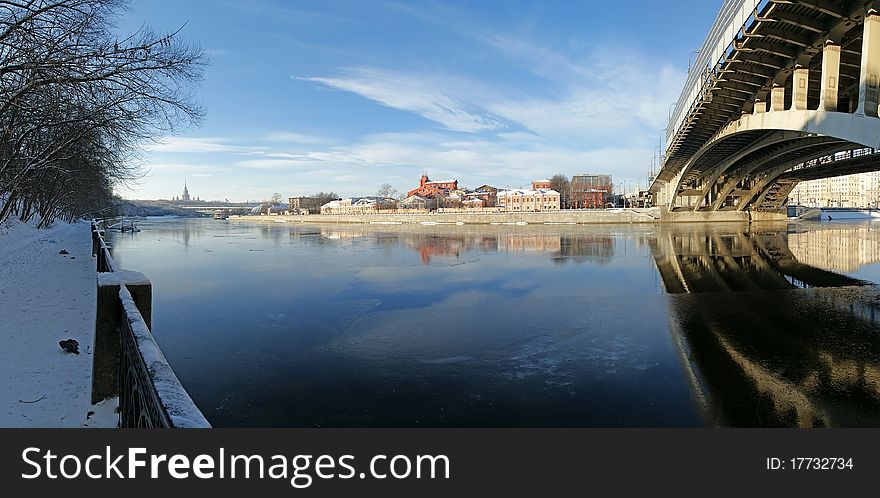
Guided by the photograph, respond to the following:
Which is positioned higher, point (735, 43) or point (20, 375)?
point (735, 43)

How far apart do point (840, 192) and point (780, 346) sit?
634 feet

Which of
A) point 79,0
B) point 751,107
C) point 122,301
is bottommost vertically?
point 122,301

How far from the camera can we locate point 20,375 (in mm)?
6520

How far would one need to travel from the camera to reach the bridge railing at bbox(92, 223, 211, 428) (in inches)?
110

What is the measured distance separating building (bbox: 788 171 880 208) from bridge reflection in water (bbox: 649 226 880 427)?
166521 millimetres

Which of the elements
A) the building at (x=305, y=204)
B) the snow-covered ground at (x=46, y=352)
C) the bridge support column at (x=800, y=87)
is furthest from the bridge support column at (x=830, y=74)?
the building at (x=305, y=204)

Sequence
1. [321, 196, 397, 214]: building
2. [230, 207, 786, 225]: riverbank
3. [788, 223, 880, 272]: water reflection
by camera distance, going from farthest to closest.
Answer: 1. [321, 196, 397, 214]: building
2. [230, 207, 786, 225]: riverbank
3. [788, 223, 880, 272]: water reflection

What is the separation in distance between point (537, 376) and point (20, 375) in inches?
264

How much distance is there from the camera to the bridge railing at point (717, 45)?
56.9 feet

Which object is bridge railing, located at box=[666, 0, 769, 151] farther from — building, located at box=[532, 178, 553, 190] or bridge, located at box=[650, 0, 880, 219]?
building, located at box=[532, 178, 553, 190]

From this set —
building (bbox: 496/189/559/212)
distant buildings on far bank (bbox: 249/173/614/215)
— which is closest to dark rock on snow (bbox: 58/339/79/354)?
distant buildings on far bank (bbox: 249/173/614/215)

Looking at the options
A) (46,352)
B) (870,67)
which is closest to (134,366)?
(46,352)
